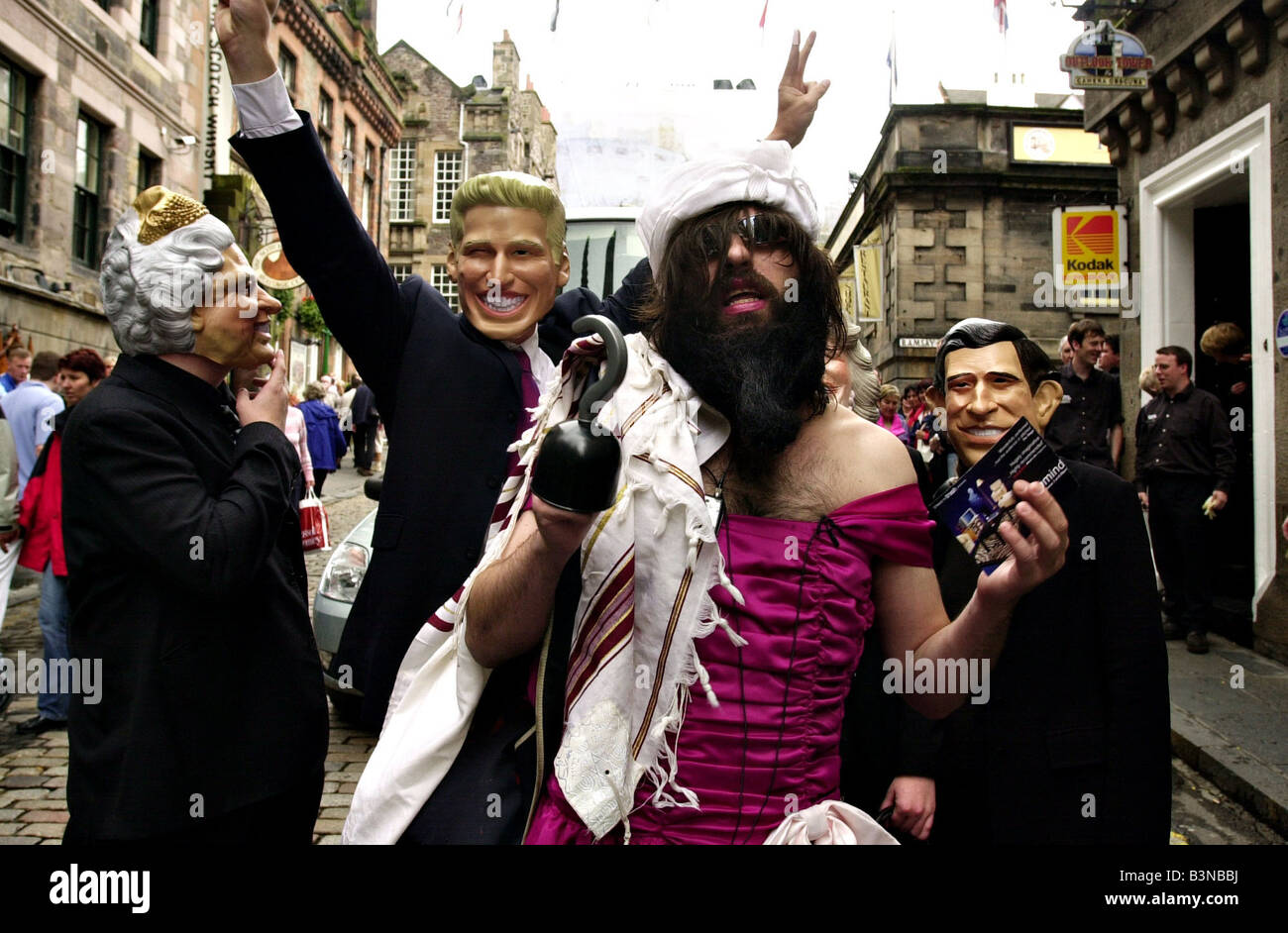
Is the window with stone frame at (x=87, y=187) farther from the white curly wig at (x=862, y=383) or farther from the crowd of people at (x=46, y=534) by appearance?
the white curly wig at (x=862, y=383)

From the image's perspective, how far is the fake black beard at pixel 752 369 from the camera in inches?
64.1

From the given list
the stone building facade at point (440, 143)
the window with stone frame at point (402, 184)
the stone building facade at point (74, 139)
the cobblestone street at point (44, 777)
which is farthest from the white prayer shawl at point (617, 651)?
the window with stone frame at point (402, 184)

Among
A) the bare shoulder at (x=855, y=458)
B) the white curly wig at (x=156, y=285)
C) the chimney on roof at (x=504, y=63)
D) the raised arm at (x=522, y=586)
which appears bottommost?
the raised arm at (x=522, y=586)

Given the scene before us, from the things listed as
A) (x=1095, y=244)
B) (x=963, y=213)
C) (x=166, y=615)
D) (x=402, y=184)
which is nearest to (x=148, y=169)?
(x=1095, y=244)

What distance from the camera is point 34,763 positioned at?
14.6 ft

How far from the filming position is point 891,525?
1.63 meters

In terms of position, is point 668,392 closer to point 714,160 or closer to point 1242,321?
point 714,160

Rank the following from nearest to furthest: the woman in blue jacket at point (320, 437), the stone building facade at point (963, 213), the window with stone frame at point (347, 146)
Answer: the woman in blue jacket at point (320, 437) < the stone building facade at point (963, 213) < the window with stone frame at point (347, 146)

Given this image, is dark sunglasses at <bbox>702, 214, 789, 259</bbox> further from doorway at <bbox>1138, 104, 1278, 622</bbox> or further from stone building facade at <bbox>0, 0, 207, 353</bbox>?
stone building facade at <bbox>0, 0, 207, 353</bbox>

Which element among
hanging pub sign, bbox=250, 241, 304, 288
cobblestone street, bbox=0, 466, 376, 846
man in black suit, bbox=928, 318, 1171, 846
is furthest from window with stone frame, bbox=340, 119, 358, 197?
man in black suit, bbox=928, 318, 1171, 846

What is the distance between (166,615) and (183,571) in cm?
14

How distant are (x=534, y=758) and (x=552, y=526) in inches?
20.1

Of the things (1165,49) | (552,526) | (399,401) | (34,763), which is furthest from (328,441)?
(552,526)

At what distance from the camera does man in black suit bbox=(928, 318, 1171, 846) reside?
82.7 inches
